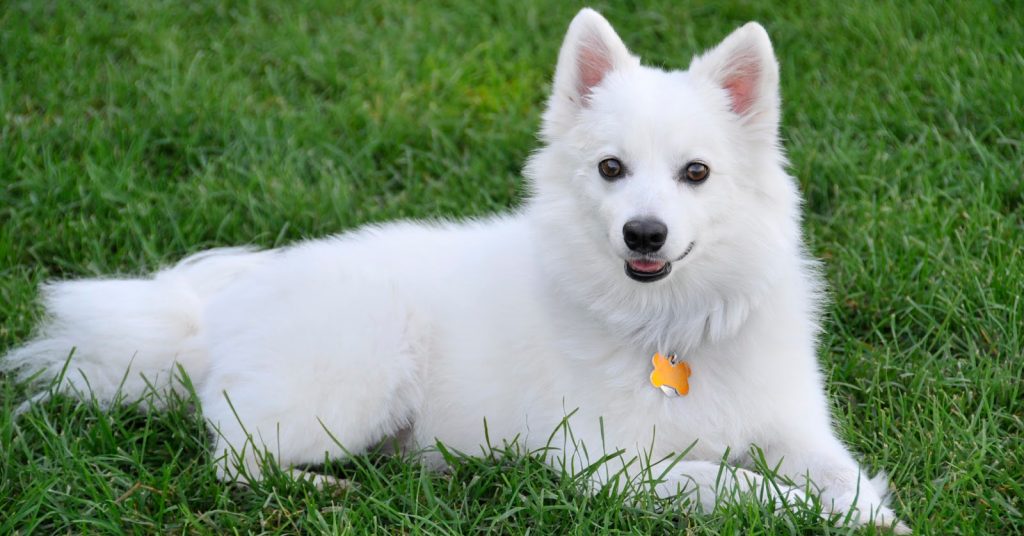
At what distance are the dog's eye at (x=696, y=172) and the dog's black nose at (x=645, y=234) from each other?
0.24 metres

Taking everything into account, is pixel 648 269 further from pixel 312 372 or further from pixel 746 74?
pixel 312 372

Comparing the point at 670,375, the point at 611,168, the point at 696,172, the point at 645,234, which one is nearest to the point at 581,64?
the point at 611,168

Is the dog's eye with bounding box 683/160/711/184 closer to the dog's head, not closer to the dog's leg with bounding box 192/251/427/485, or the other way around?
the dog's head

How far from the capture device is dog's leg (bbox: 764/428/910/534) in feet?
10.3

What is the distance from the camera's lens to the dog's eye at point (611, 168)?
331 centimetres

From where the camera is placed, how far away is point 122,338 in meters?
3.95

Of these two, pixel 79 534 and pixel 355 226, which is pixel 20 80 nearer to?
pixel 355 226

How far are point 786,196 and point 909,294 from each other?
118cm

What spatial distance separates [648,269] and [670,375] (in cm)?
41

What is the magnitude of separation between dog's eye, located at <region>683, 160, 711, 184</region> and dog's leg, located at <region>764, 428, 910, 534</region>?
2.79 ft

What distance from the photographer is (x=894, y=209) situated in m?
4.74

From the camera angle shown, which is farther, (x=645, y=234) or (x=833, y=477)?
(x=833, y=477)

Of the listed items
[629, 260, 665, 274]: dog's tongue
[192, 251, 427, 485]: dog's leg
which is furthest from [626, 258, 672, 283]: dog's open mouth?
[192, 251, 427, 485]: dog's leg

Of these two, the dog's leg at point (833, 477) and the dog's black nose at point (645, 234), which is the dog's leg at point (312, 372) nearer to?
the dog's black nose at point (645, 234)
